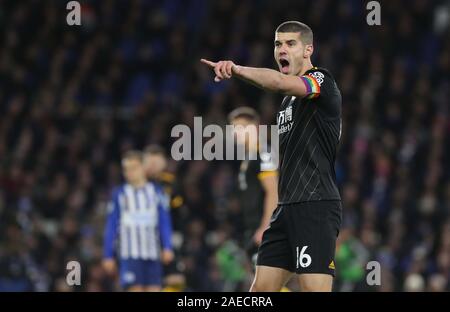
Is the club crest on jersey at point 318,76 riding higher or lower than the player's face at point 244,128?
higher

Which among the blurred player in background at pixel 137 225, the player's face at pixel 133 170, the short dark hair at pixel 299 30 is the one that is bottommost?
the blurred player in background at pixel 137 225

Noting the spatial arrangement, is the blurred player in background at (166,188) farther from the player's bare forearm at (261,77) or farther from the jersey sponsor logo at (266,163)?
the player's bare forearm at (261,77)

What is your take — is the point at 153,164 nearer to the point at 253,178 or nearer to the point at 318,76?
the point at 253,178

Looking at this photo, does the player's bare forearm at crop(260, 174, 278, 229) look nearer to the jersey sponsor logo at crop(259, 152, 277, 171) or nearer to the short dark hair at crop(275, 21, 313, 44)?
the jersey sponsor logo at crop(259, 152, 277, 171)

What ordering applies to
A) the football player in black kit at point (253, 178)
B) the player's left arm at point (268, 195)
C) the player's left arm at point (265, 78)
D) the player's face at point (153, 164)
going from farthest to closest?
the player's face at point (153, 164) → the football player in black kit at point (253, 178) → the player's left arm at point (268, 195) → the player's left arm at point (265, 78)

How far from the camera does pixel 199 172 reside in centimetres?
1344

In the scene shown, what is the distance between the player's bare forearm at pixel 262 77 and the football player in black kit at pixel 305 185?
4.8 inches

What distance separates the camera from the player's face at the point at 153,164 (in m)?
10.0

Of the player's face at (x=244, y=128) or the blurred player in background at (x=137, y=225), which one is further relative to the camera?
the blurred player in background at (x=137, y=225)

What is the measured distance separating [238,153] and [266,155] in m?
4.06

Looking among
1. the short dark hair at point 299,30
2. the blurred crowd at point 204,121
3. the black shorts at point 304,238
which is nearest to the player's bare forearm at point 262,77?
the short dark hair at point 299,30

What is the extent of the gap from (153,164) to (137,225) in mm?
662
